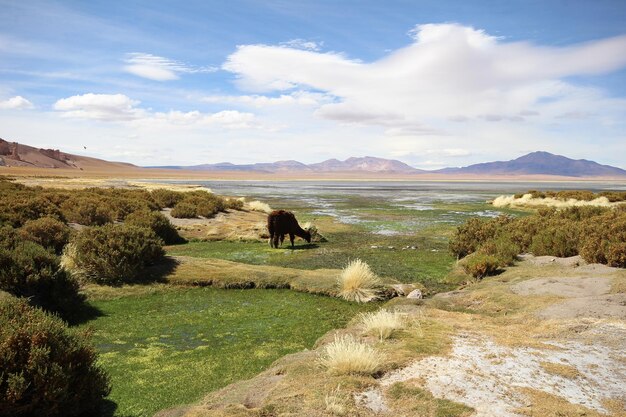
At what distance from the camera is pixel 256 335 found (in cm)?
1041

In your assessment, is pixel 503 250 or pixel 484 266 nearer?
A: pixel 484 266

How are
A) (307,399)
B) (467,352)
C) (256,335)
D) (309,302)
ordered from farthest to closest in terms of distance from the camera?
(309,302) → (256,335) → (467,352) → (307,399)

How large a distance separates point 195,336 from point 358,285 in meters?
Result: 5.71

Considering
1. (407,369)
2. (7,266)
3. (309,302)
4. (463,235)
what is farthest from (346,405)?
(463,235)

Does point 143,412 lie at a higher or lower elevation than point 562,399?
lower

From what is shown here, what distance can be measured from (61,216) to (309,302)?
699 inches

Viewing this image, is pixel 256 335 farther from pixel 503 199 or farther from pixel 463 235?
pixel 503 199

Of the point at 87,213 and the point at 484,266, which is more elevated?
the point at 87,213

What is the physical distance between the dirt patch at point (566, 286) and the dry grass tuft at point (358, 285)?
422 centimetres

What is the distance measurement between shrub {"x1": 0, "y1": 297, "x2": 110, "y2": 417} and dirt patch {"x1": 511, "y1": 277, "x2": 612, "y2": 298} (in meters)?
10.8

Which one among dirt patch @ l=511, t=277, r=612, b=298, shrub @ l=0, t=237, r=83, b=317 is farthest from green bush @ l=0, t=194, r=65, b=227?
dirt patch @ l=511, t=277, r=612, b=298

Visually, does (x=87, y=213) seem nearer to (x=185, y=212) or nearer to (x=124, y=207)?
(x=124, y=207)

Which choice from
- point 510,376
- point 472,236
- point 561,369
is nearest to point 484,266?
point 472,236

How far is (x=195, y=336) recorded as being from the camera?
1025 cm
